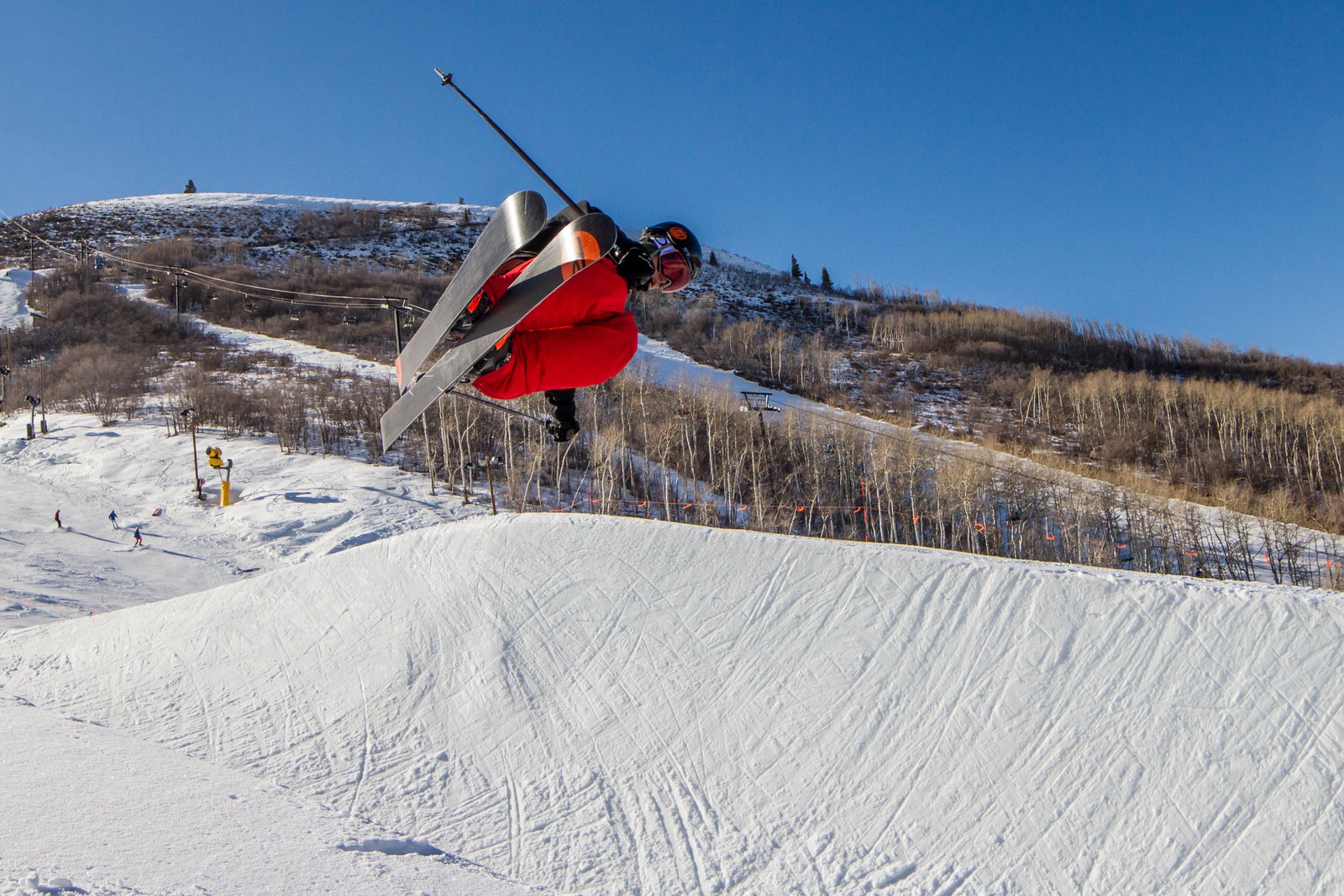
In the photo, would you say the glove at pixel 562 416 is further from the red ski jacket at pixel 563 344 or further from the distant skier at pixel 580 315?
the red ski jacket at pixel 563 344

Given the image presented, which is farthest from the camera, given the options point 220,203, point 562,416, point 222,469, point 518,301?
point 220,203

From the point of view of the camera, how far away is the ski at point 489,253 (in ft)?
11.7

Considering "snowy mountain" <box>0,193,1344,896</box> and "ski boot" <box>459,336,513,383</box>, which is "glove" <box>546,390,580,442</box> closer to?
"ski boot" <box>459,336,513,383</box>

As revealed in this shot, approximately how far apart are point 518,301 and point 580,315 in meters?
0.36

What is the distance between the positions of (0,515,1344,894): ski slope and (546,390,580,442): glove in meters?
4.63

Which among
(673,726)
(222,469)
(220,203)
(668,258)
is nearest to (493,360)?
(668,258)

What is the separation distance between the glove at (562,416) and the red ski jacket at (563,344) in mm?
226

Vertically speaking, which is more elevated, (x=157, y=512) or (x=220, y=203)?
(x=220, y=203)

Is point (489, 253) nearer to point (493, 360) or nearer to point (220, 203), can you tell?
point (493, 360)

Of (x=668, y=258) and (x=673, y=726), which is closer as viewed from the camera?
(x=668, y=258)

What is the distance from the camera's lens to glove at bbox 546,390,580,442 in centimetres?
458

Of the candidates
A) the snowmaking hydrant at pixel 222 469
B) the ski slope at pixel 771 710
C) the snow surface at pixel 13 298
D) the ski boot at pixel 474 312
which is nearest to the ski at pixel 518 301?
the ski boot at pixel 474 312

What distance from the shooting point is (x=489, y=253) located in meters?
3.72

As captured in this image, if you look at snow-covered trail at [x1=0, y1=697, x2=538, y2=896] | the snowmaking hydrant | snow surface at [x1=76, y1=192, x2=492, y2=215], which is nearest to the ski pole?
snow-covered trail at [x1=0, y1=697, x2=538, y2=896]
